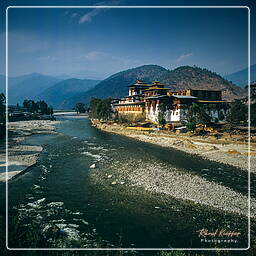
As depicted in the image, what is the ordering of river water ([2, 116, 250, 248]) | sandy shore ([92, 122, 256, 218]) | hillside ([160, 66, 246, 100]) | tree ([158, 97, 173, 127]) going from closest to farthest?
1. river water ([2, 116, 250, 248])
2. sandy shore ([92, 122, 256, 218])
3. tree ([158, 97, 173, 127])
4. hillside ([160, 66, 246, 100])

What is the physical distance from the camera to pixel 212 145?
2761 centimetres

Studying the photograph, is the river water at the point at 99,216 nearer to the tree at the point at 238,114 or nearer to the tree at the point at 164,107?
the tree at the point at 238,114

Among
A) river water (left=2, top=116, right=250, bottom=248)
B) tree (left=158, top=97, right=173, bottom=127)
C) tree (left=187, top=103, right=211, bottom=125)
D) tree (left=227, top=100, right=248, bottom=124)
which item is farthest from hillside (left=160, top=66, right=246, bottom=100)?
river water (left=2, top=116, right=250, bottom=248)

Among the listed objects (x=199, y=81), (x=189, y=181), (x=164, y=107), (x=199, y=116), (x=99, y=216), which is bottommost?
(x=99, y=216)

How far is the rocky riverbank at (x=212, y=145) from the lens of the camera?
21500 mm

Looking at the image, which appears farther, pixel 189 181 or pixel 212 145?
pixel 212 145

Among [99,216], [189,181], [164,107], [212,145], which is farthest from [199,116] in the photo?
[99,216]

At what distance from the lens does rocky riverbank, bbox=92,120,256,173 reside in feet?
70.5

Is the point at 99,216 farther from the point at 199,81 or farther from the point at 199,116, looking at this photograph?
the point at 199,81

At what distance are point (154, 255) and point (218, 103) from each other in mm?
47828

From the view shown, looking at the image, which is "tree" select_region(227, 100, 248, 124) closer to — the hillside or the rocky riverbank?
the rocky riverbank

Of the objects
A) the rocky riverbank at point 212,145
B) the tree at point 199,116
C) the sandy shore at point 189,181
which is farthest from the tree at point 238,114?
the sandy shore at point 189,181

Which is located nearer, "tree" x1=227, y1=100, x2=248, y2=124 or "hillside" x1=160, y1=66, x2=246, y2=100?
"tree" x1=227, y1=100, x2=248, y2=124

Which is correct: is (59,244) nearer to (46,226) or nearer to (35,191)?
(46,226)
